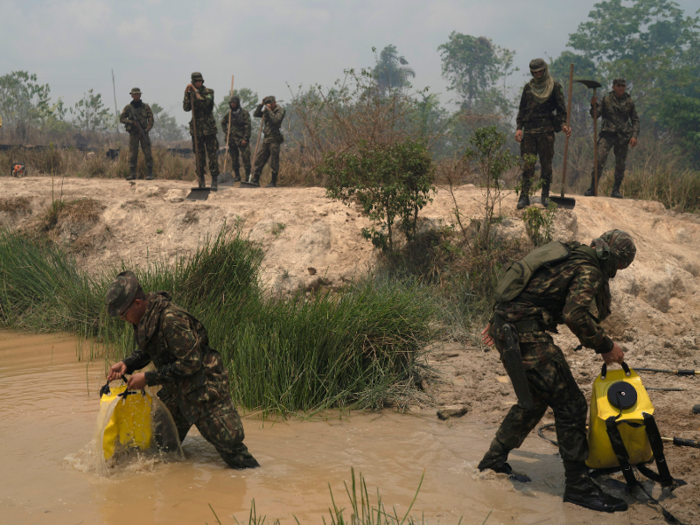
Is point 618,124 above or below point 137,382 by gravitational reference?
above

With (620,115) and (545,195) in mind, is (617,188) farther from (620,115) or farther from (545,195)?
(545,195)

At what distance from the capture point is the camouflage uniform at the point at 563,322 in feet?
10.4

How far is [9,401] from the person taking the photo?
187 inches

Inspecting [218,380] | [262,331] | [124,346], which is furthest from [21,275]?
[218,380]

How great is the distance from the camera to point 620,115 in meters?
9.20

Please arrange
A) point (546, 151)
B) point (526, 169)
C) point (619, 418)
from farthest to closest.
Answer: point (546, 151), point (526, 169), point (619, 418)

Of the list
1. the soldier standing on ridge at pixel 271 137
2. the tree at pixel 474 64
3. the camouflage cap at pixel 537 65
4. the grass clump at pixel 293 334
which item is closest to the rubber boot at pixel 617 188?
the camouflage cap at pixel 537 65

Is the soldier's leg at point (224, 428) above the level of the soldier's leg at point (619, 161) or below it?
below

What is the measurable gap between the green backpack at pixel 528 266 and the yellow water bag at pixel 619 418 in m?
0.68

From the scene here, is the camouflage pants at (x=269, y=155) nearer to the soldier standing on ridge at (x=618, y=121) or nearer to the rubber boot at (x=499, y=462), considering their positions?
the soldier standing on ridge at (x=618, y=121)

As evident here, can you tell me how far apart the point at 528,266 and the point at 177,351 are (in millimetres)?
2022

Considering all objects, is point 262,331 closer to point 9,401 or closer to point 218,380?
point 218,380

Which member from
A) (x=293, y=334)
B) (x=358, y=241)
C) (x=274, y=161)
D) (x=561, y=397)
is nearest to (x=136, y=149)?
(x=274, y=161)

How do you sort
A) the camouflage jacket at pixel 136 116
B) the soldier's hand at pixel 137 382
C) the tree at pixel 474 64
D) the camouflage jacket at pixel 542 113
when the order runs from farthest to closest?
the tree at pixel 474 64 → the camouflage jacket at pixel 136 116 → the camouflage jacket at pixel 542 113 → the soldier's hand at pixel 137 382
